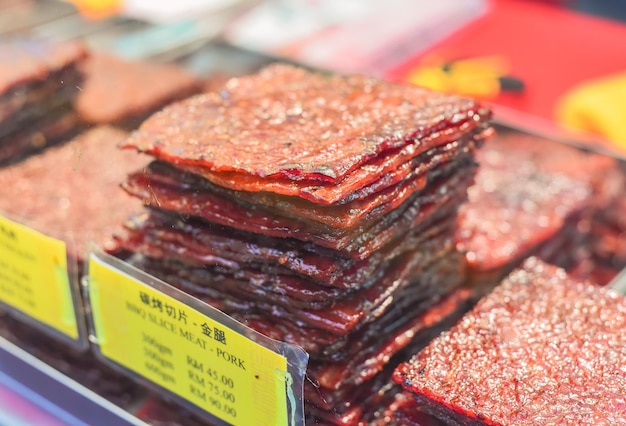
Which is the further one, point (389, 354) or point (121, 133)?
point (121, 133)

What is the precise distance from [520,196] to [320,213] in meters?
1.24

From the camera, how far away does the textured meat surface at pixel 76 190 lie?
1948mm

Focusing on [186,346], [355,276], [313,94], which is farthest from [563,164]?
[186,346]

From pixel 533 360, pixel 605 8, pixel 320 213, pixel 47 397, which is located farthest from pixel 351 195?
pixel 605 8

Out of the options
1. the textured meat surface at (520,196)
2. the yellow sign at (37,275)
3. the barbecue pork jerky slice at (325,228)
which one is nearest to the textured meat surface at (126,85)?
the yellow sign at (37,275)

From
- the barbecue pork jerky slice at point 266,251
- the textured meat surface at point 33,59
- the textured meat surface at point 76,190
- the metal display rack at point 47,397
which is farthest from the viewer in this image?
the textured meat surface at point 33,59

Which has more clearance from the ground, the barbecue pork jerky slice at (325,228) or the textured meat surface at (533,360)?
the barbecue pork jerky slice at (325,228)

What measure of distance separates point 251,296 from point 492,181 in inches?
48.6

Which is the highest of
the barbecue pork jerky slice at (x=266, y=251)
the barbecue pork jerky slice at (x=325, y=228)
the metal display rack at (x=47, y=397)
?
the barbecue pork jerky slice at (x=325, y=228)

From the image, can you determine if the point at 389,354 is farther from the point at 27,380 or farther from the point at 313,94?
the point at 27,380

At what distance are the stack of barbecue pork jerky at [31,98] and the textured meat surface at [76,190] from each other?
0.35 feet

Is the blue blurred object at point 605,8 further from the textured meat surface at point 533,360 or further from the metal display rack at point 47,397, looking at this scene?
the metal display rack at point 47,397

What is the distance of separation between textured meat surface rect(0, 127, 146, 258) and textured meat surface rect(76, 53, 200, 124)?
9 centimetres

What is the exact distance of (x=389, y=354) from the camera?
5.27ft
